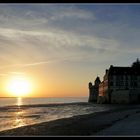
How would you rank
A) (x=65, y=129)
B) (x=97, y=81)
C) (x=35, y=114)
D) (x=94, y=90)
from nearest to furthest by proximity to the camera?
1. (x=65, y=129)
2. (x=35, y=114)
3. (x=97, y=81)
4. (x=94, y=90)

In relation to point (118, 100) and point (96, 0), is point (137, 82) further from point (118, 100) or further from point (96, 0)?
point (96, 0)

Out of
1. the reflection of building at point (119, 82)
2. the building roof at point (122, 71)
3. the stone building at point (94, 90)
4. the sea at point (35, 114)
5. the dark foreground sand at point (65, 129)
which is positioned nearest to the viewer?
the dark foreground sand at point (65, 129)

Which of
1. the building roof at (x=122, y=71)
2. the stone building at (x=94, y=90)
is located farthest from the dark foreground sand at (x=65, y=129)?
the stone building at (x=94, y=90)

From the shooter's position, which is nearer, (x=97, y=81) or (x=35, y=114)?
(x=35, y=114)

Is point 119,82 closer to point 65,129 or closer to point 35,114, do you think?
point 35,114

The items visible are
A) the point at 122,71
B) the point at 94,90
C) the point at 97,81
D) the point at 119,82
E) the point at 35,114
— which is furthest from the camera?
the point at 94,90

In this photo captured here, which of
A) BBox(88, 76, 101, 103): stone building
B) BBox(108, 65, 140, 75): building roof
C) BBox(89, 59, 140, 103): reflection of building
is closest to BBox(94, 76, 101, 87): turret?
BBox(88, 76, 101, 103): stone building

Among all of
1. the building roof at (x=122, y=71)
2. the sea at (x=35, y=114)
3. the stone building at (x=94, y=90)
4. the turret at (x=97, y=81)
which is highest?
the building roof at (x=122, y=71)

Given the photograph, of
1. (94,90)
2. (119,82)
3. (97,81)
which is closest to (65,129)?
(119,82)

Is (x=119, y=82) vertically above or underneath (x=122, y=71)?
underneath

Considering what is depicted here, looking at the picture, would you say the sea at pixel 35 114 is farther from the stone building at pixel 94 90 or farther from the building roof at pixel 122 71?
the stone building at pixel 94 90

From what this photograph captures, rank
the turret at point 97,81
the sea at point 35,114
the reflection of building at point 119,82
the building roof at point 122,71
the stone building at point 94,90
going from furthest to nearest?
the stone building at point 94,90 < the turret at point 97,81 < the building roof at point 122,71 < the reflection of building at point 119,82 < the sea at point 35,114

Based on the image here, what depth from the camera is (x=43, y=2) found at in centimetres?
205

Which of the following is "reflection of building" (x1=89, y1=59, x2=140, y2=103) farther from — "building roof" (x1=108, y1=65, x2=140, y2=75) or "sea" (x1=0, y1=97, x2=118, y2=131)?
"sea" (x1=0, y1=97, x2=118, y2=131)
